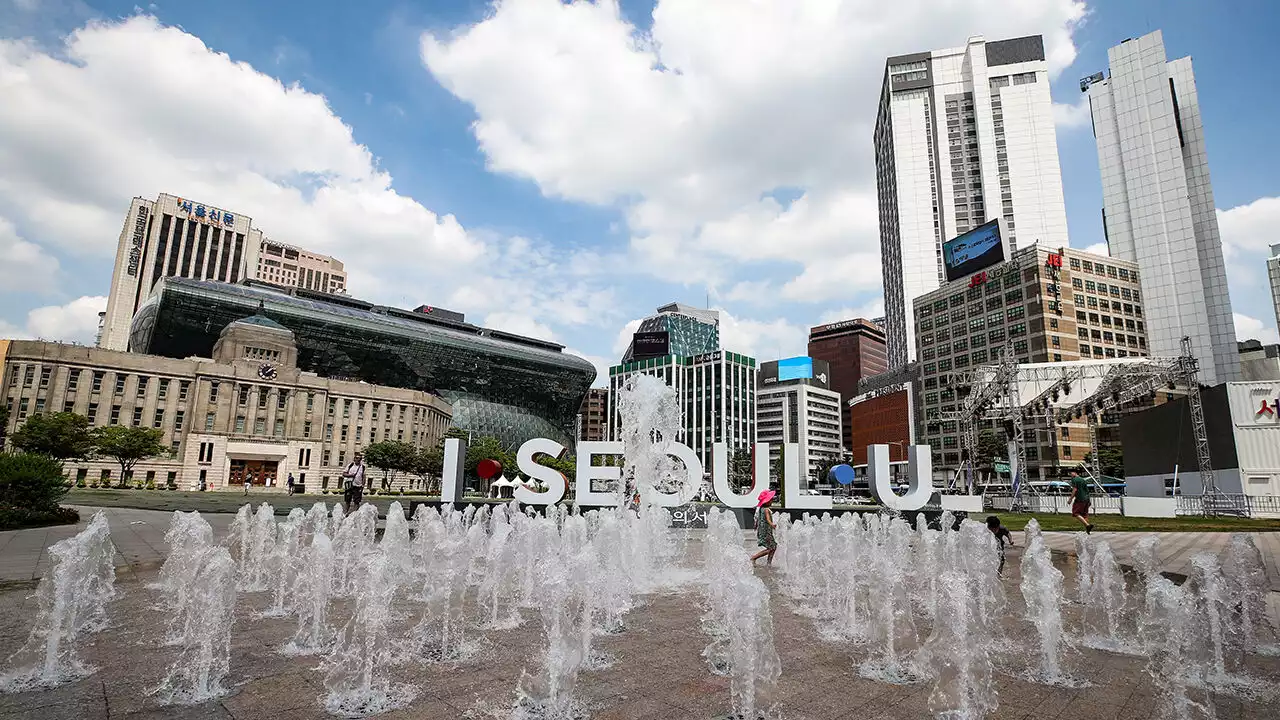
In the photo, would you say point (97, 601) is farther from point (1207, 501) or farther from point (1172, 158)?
point (1172, 158)

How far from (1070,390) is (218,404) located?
77.9 metres

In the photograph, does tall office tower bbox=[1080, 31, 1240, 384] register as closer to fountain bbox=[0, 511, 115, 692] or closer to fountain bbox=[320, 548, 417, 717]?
fountain bbox=[320, 548, 417, 717]

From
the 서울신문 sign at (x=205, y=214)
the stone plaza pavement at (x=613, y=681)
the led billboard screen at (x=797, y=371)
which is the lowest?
the stone plaza pavement at (x=613, y=681)

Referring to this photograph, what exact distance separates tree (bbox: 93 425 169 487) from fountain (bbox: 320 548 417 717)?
207 feet

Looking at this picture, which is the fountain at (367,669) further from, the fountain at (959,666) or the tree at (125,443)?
the tree at (125,443)

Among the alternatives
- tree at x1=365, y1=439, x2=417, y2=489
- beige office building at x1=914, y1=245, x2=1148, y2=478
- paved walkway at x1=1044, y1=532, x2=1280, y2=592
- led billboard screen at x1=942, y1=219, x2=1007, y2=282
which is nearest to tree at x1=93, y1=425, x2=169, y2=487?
tree at x1=365, y1=439, x2=417, y2=489

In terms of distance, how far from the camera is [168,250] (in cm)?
12850

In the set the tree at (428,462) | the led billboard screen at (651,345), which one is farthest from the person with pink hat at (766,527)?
the led billboard screen at (651,345)

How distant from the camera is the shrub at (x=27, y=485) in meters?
17.0

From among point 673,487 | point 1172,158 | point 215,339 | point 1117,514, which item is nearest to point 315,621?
point 673,487

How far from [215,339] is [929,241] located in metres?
111

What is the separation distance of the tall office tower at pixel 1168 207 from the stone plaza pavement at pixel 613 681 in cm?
9549

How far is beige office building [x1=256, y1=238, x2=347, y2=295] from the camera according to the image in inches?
5797

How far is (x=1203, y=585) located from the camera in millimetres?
6863
